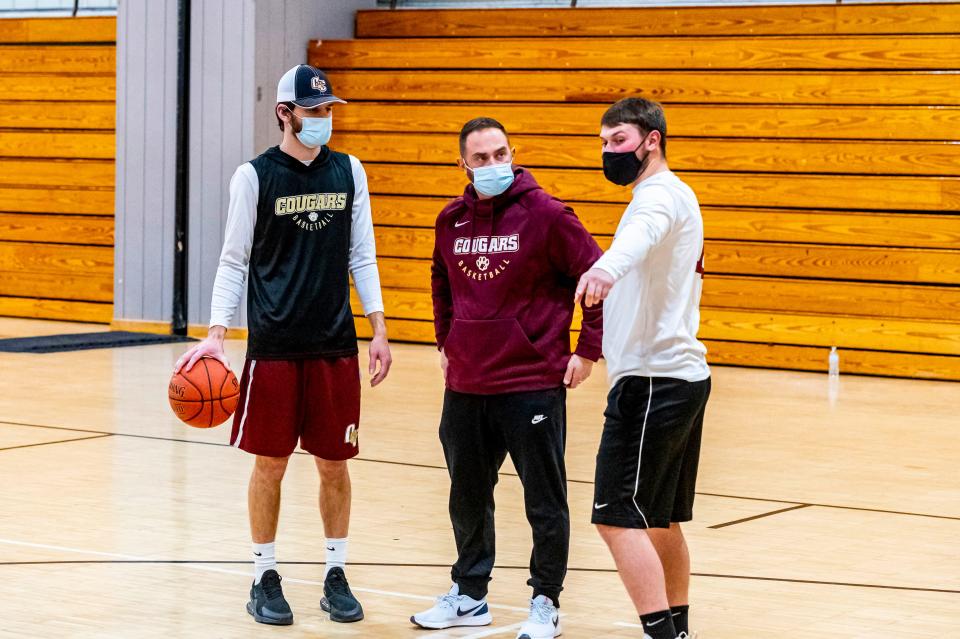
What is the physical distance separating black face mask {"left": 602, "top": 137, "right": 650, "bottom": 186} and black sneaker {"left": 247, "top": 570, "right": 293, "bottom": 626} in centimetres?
161

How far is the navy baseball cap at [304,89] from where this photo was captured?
4.43m

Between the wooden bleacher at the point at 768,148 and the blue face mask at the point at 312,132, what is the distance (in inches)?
325

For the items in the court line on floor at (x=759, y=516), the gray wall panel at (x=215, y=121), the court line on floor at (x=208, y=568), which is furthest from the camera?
the gray wall panel at (x=215, y=121)

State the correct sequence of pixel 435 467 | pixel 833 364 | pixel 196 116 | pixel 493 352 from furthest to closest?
pixel 196 116, pixel 833 364, pixel 435 467, pixel 493 352

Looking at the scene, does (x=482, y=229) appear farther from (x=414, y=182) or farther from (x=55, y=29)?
(x=55, y=29)

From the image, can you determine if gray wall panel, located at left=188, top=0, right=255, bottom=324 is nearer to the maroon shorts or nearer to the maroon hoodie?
the maroon shorts

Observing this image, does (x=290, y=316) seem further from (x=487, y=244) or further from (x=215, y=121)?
(x=215, y=121)

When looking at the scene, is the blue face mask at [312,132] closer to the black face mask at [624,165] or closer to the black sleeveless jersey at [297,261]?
the black sleeveless jersey at [297,261]

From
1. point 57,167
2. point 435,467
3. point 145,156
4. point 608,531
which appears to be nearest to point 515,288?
point 608,531

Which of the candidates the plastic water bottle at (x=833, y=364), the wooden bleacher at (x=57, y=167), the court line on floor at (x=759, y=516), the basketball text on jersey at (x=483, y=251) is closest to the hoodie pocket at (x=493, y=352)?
the basketball text on jersey at (x=483, y=251)

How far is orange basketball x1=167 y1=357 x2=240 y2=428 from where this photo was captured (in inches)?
179

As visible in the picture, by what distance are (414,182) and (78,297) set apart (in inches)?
155

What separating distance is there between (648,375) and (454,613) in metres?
1.03

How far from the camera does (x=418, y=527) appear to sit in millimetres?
5781
